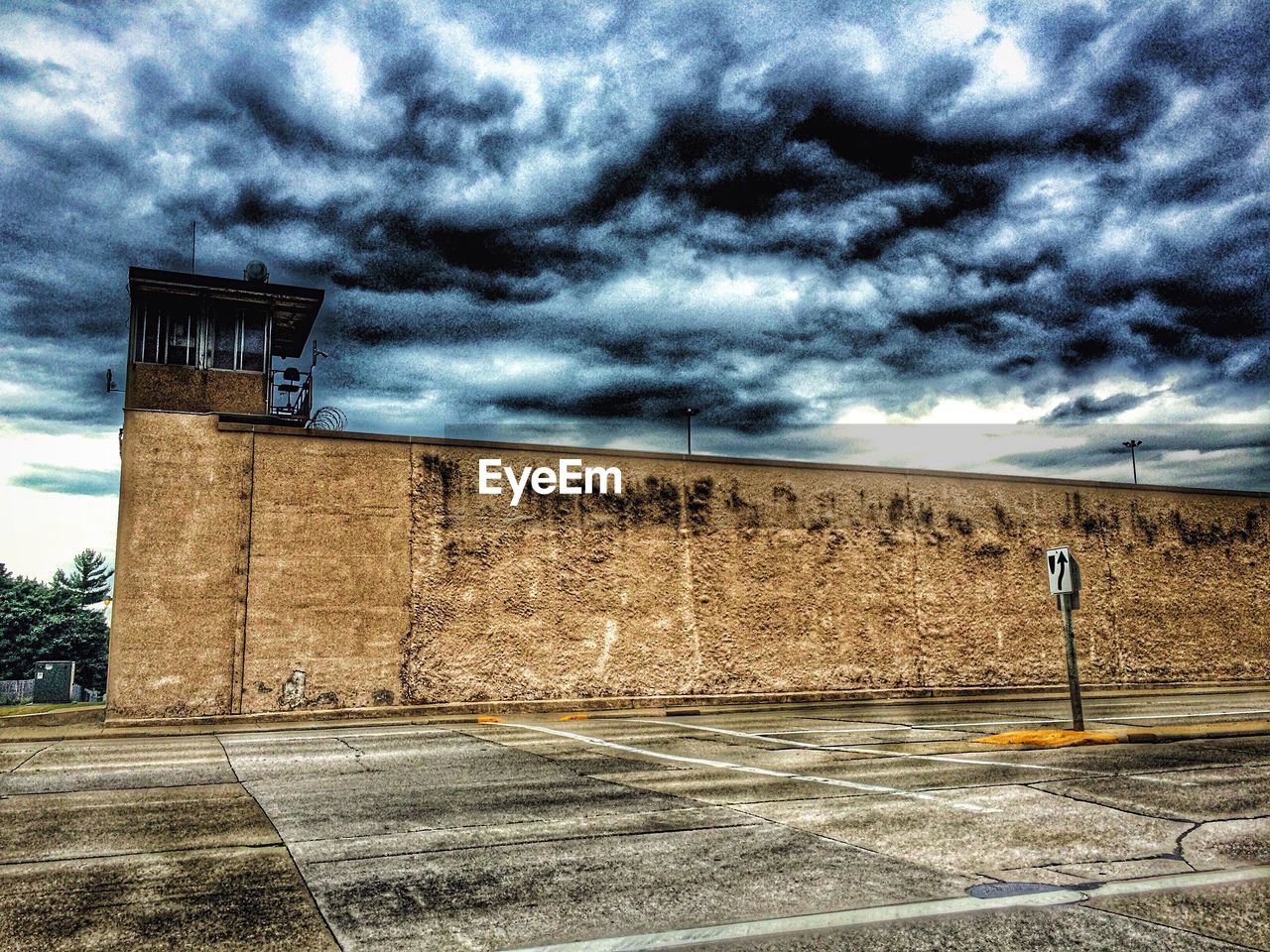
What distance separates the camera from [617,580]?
772 inches

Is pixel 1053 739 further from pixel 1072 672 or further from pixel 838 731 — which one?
pixel 838 731

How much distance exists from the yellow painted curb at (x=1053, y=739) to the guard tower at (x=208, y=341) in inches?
632

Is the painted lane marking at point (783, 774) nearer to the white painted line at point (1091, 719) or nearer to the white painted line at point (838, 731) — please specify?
the white painted line at point (838, 731)

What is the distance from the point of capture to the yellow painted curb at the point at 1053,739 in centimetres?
1158

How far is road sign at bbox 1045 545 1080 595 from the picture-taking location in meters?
13.0

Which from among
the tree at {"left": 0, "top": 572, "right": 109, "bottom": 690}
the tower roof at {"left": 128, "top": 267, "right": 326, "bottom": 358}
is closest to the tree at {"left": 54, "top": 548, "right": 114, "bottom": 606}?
the tree at {"left": 0, "top": 572, "right": 109, "bottom": 690}

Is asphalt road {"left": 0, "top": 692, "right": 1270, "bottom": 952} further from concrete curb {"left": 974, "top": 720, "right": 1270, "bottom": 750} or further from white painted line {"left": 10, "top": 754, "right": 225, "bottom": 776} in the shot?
concrete curb {"left": 974, "top": 720, "right": 1270, "bottom": 750}

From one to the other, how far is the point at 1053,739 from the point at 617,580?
9932mm

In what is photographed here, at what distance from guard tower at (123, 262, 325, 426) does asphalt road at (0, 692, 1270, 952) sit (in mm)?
9974

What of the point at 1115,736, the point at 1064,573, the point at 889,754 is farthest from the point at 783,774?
the point at 1064,573

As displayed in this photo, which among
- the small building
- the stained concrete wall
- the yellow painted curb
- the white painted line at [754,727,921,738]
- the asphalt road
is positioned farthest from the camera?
the small building

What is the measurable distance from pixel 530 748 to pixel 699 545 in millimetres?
9102

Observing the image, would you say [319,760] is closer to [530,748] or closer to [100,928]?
[530,748]

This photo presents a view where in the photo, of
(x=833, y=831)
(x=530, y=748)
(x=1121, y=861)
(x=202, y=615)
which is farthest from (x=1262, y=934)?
(x=202, y=615)
